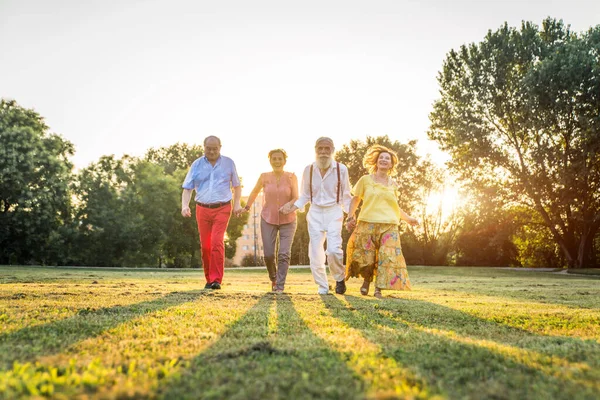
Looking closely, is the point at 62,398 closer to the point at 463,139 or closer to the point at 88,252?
the point at 463,139

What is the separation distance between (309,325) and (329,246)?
4.07m

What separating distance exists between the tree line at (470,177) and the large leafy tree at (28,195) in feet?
0.26

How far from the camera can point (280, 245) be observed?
8.29m

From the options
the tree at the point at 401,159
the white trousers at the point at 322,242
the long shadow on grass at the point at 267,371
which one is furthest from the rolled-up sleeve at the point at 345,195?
the tree at the point at 401,159

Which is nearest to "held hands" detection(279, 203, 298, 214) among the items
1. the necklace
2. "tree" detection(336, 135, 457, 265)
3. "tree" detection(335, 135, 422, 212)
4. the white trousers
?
the white trousers

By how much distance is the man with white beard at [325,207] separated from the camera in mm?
8008

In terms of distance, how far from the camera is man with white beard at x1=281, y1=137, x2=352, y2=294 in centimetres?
801

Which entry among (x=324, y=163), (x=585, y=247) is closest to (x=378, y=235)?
(x=324, y=163)

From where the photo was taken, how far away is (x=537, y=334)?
382 centimetres

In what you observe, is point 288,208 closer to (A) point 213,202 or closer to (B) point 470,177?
(A) point 213,202

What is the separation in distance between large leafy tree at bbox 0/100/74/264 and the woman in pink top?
93.2ft

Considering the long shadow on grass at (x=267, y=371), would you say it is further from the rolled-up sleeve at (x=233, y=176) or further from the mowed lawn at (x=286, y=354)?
the rolled-up sleeve at (x=233, y=176)

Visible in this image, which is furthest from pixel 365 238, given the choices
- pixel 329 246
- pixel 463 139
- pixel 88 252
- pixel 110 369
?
pixel 88 252

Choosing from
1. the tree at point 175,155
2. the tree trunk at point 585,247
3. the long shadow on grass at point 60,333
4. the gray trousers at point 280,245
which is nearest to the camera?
the long shadow on grass at point 60,333
